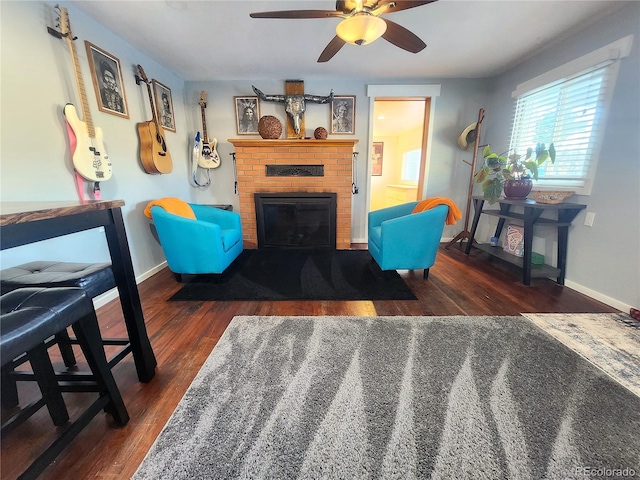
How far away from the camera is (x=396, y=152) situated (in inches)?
259

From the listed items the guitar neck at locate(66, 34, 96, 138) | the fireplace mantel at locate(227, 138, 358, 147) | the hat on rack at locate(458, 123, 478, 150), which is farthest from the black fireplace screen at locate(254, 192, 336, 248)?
the hat on rack at locate(458, 123, 478, 150)

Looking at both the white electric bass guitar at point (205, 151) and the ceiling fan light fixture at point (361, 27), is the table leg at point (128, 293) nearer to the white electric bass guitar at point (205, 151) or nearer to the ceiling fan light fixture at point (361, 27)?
the ceiling fan light fixture at point (361, 27)

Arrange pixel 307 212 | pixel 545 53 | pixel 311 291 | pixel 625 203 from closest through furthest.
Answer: pixel 625 203 → pixel 311 291 → pixel 545 53 → pixel 307 212

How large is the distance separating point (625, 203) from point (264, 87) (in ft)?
12.9

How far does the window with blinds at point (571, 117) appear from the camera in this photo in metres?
2.01

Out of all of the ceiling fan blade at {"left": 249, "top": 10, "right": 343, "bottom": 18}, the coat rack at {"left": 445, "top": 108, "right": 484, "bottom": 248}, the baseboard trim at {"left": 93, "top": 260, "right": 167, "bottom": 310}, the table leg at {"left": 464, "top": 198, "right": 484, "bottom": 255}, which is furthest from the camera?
the coat rack at {"left": 445, "top": 108, "right": 484, "bottom": 248}

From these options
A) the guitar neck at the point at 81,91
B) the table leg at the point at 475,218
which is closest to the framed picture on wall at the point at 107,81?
the guitar neck at the point at 81,91

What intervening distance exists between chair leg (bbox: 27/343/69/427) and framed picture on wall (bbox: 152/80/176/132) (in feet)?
9.00

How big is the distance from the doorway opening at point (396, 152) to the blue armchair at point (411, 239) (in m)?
2.38

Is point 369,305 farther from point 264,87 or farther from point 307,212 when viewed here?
point 264,87

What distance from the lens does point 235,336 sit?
1.58 metres

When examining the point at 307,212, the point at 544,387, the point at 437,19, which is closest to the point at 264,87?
the point at 307,212

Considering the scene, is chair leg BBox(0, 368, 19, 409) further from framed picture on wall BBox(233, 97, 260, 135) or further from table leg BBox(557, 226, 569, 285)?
table leg BBox(557, 226, 569, 285)

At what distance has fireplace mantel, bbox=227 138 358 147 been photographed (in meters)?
3.23
